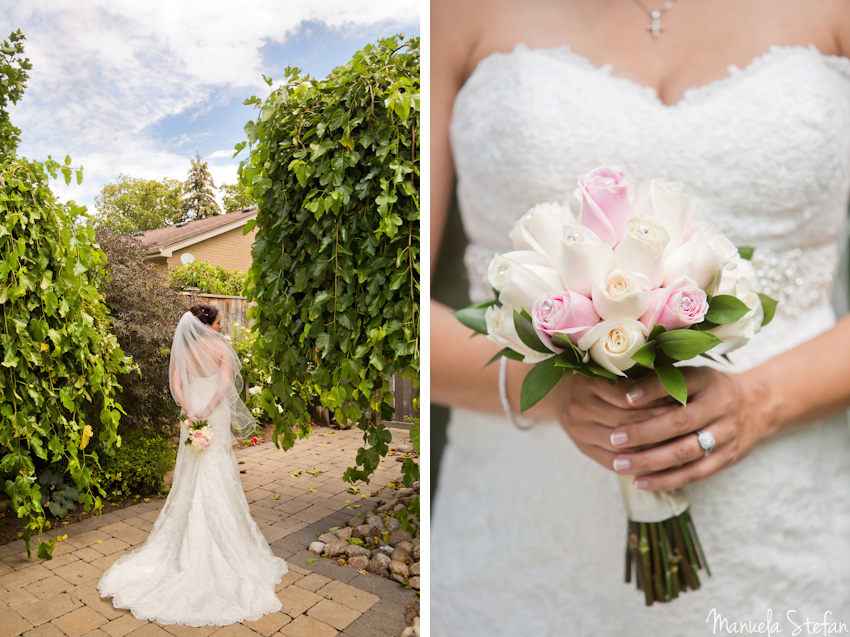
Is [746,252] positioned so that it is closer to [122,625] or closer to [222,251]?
[122,625]

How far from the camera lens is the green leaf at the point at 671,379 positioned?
63 cm

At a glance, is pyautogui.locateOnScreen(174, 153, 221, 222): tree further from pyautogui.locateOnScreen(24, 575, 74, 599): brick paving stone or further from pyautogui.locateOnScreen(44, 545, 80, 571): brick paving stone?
pyautogui.locateOnScreen(24, 575, 74, 599): brick paving stone

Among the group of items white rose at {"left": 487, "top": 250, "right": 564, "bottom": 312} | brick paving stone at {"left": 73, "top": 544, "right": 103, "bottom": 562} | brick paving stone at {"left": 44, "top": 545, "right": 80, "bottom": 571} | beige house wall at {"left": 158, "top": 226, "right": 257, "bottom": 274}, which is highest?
beige house wall at {"left": 158, "top": 226, "right": 257, "bottom": 274}

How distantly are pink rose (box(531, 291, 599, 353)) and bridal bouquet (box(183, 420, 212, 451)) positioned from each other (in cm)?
217

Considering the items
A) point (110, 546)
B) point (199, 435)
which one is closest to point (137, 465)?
point (110, 546)

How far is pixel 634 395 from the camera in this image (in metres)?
0.68

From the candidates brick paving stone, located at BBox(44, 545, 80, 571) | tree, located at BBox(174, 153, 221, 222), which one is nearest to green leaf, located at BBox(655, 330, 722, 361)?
brick paving stone, located at BBox(44, 545, 80, 571)

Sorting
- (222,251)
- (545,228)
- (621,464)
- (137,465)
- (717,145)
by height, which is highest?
(222,251)

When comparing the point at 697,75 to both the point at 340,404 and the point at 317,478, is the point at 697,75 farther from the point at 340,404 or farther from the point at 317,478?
the point at 317,478

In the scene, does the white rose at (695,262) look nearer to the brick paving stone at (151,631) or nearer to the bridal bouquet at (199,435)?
the brick paving stone at (151,631)

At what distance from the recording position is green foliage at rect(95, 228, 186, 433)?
3275mm

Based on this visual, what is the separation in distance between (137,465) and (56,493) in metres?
0.43

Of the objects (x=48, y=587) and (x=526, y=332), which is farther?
(x=48, y=587)

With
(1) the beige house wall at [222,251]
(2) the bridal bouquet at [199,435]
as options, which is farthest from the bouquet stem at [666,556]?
(1) the beige house wall at [222,251]
